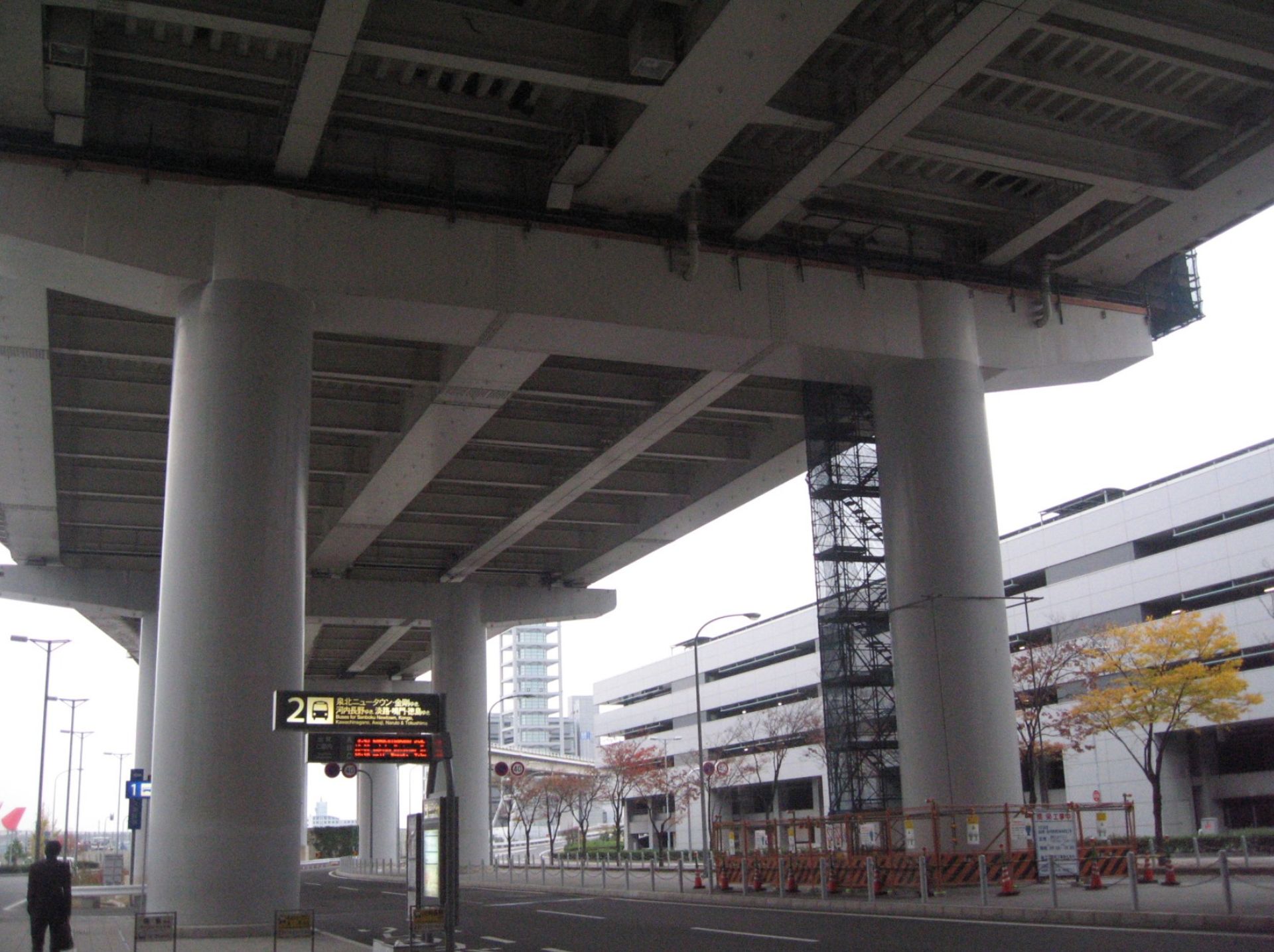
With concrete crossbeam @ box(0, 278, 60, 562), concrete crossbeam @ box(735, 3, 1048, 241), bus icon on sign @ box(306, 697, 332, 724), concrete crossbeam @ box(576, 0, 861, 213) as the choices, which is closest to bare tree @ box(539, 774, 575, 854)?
concrete crossbeam @ box(0, 278, 60, 562)

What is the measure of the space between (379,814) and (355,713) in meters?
66.2

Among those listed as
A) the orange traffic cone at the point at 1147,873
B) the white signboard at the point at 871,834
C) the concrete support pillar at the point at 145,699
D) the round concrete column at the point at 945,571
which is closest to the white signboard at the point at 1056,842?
the round concrete column at the point at 945,571

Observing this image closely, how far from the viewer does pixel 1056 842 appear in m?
21.3

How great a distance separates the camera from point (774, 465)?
114 ft

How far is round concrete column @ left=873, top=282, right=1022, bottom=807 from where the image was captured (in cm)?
2273

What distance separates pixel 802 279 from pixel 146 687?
33748 mm

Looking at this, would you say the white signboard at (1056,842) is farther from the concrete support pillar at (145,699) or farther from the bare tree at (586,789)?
the bare tree at (586,789)

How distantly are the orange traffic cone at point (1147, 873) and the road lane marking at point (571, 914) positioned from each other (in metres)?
9.97

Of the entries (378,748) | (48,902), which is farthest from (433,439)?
(48,902)

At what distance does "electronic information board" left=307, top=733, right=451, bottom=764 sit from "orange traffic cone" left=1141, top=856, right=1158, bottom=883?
15.0m

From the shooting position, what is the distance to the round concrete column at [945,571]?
22.7 meters

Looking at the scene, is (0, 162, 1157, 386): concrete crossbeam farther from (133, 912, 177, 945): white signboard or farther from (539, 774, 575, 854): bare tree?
(539, 774, 575, 854): bare tree

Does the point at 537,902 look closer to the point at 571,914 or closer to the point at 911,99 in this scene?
the point at 571,914

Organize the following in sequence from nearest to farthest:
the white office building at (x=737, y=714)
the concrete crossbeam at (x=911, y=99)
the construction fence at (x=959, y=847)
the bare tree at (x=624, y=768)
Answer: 1. the concrete crossbeam at (x=911, y=99)
2. the construction fence at (x=959, y=847)
3. the white office building at (x=737, y=714)
4. the bare tree at (x=624, y=768)
